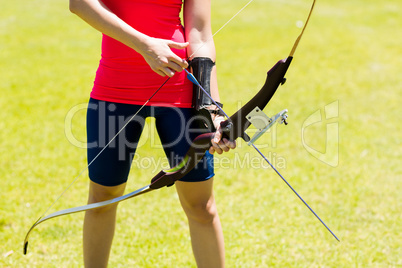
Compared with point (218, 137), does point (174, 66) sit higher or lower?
higher

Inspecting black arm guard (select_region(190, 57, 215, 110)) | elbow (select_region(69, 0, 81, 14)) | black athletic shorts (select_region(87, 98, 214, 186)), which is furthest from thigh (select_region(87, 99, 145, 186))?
elbow (select_region(69, 0, 81, 14))

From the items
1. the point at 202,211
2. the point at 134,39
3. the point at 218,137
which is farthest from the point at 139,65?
the point at 202,211

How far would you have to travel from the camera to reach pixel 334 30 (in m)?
7.71

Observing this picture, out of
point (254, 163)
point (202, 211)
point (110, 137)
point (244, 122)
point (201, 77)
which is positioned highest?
point (201, 77)

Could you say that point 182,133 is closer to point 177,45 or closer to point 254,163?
point 177,45

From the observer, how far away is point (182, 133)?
1.69 meters

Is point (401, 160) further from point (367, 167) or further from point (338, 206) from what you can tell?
point (338, 206)

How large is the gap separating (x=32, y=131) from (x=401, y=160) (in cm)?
301

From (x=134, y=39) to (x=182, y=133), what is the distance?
376mm

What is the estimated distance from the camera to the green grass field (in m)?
2.46

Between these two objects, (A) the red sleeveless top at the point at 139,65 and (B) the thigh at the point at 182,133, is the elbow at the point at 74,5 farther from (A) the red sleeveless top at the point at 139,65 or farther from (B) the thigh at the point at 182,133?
(B) the thigh at the point at 182,133

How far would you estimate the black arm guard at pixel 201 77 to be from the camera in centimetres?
169

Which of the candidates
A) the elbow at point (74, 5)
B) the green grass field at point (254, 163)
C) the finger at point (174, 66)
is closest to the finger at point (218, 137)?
the finger at point (174, 66)

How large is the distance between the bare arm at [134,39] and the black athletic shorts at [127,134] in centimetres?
20
